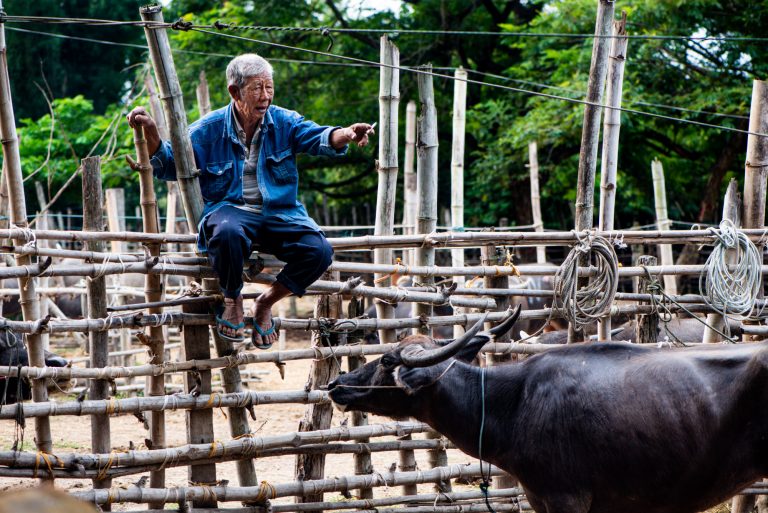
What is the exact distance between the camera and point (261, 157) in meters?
4.82

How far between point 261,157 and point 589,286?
2422mm

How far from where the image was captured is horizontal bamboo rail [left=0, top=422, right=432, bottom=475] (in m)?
4.44

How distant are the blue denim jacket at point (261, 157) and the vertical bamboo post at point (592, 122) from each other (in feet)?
6.74

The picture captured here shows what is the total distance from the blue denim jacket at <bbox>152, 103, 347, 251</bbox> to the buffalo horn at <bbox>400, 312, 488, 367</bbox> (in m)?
0.94

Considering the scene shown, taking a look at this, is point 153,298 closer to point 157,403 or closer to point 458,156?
point 157,403

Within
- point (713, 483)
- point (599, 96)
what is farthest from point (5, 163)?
Answer: point (713, 483)

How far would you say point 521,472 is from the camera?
4.49 metres

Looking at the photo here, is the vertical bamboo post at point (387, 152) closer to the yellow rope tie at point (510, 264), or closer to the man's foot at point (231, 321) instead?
the yellow rope tie at point (510, 264)

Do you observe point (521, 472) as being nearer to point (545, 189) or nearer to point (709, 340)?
point (709, 340)

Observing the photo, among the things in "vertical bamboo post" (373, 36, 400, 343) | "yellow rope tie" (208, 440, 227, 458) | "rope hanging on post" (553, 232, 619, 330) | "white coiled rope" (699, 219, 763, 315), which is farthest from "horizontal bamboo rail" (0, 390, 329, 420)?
"white coiled rope" (699, 219, 763, 315)

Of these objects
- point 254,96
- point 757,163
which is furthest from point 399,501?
point 757,163

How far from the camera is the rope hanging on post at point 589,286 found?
564 cm

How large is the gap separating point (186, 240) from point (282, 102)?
11.6m

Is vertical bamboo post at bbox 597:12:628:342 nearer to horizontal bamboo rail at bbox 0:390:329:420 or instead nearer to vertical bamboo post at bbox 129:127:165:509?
horizontal bamboo rail at bbox 0:390:329:420
